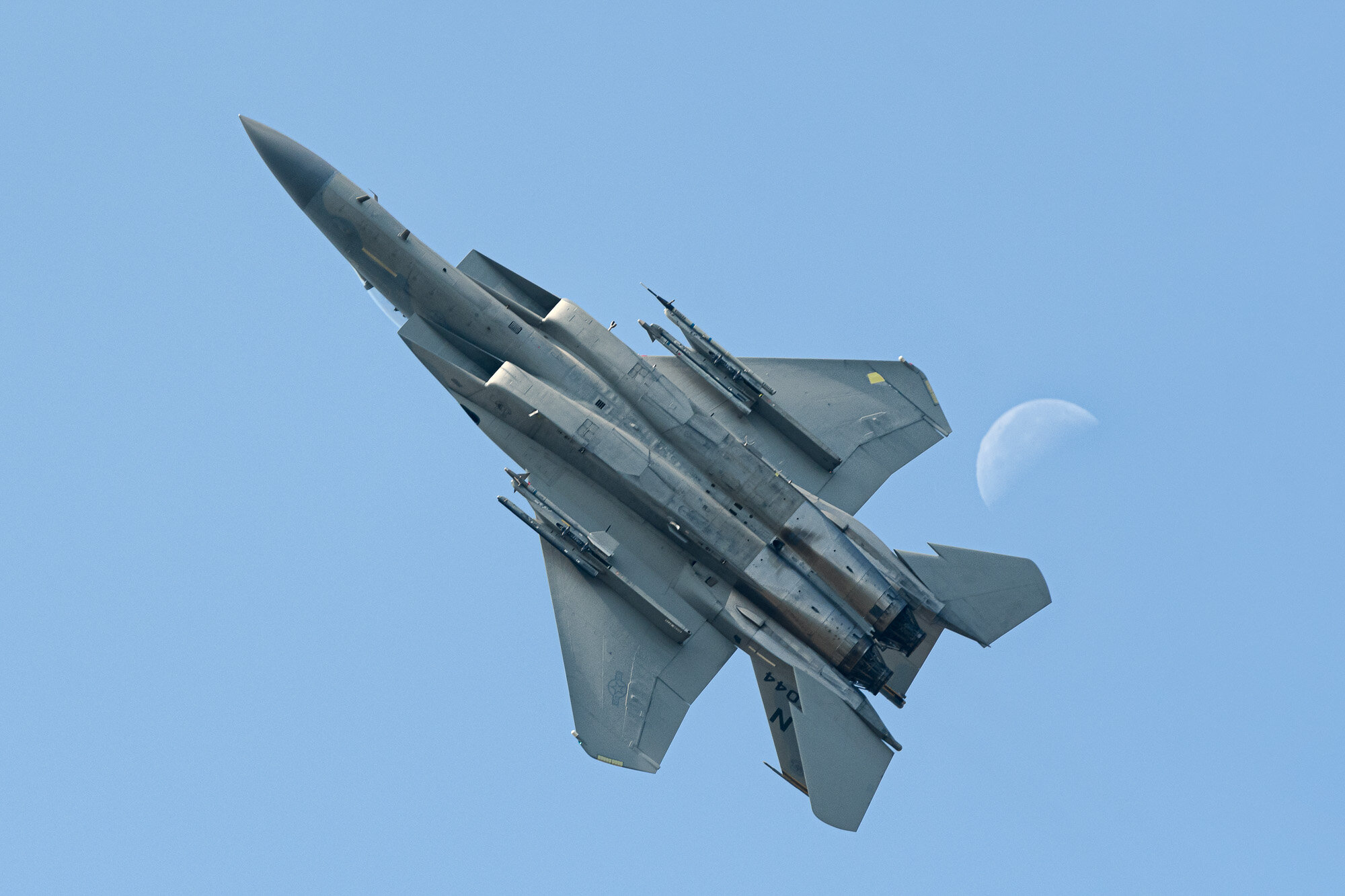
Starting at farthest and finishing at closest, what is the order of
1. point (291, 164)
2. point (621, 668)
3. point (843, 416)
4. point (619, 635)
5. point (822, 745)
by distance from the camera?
point (843, 416), point (291, 164), point (619, 635), point (621, 668), point (822, 745)

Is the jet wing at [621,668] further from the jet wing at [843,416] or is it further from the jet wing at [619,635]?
the jet wing at [843,416]

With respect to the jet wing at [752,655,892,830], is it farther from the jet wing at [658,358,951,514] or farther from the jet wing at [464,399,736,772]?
the jet wing at [658,358,951,514]

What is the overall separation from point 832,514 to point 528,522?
25.5ft

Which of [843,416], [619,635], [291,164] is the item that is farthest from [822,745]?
[291,164]

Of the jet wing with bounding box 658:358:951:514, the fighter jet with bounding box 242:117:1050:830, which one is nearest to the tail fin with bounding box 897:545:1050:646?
the fighter jet with bounding box 242:117:1050:830

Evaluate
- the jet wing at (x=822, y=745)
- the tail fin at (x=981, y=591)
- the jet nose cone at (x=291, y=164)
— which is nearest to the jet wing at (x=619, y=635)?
the jet wing at (x=822, y=745)

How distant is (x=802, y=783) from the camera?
1021 inches

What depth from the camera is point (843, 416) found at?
96.1ft

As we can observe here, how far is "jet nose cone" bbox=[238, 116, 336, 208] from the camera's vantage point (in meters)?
28.4

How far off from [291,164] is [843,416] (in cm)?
1644

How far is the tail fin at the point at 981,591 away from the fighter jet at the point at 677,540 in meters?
0.04

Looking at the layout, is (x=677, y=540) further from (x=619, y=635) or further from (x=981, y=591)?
(x=981, y=591)

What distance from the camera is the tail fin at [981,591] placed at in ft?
88.3

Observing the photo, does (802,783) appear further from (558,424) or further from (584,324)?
(584,324)
